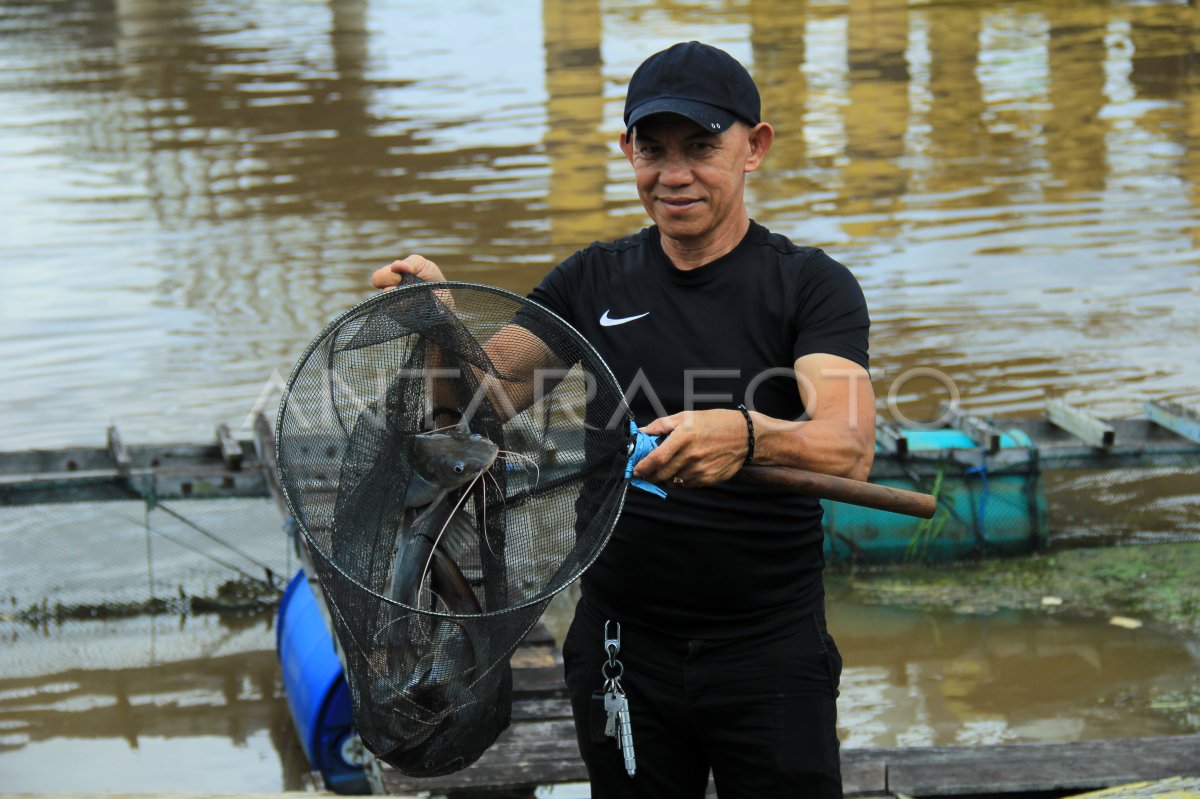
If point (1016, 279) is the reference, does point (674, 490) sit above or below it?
above

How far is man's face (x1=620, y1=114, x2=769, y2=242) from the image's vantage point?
A: 117 inches

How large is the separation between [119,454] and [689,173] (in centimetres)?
550

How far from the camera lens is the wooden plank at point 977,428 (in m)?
7.91

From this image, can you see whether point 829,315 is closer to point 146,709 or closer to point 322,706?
point 322,706

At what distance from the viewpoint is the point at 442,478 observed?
2.96 meters

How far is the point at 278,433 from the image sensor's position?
2799 mm

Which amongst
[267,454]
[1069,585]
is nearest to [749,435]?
[267,454]

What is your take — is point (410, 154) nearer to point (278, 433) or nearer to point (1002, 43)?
point (1002, 43)

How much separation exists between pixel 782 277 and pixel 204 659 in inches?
204

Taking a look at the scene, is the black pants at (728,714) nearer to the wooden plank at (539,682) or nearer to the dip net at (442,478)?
the dip net at (442,478)

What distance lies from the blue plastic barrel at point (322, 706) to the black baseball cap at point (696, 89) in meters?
3.37

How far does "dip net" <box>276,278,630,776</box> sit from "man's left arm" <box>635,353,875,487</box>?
20 centimetres

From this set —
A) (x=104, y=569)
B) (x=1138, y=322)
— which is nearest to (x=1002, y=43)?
(x=1138, y=322)

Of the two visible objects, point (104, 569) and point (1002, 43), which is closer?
point (104, 569)
